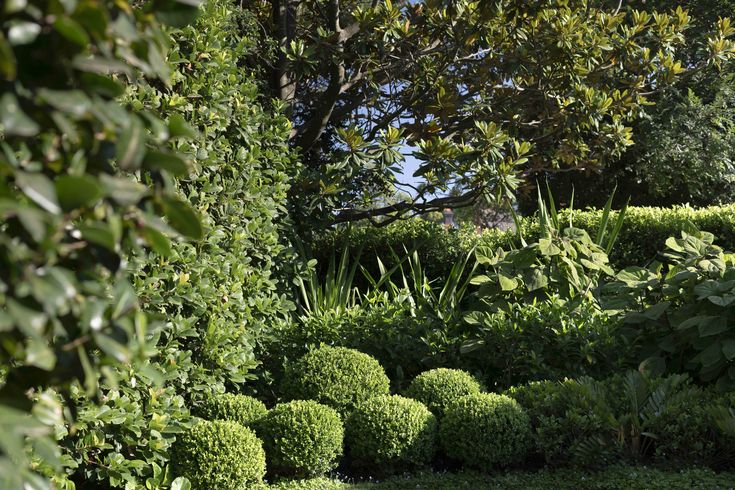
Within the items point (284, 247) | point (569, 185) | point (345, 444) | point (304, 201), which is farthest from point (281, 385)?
point (569, 185)

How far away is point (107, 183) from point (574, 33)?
6.44 meters

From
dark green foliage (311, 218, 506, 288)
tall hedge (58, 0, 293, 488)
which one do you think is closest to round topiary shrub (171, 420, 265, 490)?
tall hedge (58, 0, 293, 488)

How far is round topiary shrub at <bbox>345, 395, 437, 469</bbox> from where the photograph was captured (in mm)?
4227

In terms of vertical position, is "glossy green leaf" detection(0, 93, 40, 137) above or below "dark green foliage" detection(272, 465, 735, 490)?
above

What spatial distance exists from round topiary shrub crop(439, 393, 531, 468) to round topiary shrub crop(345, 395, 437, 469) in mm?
131

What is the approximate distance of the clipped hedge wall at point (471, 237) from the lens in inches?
324

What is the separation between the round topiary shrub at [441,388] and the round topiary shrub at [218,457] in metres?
1.26

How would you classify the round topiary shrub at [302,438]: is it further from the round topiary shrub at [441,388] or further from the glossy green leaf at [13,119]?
the glossy green leaf at [13,119]

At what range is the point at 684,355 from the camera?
A: 4.82 meters

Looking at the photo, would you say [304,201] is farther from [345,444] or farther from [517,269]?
[345,444]

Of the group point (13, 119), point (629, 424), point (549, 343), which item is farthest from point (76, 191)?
point (549, 343)

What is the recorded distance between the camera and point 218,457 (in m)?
3.87

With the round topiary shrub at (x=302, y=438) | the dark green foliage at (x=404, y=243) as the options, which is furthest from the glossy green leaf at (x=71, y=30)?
the dark green foliage at (x=404, y=243)

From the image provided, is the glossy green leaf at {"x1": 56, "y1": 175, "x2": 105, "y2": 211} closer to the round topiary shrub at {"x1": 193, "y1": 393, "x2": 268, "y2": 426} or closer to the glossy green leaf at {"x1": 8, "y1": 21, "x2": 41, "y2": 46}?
the glossy green leaf at {"x1": 8, "y1": 21, "x2": 41, "y2": 46}
